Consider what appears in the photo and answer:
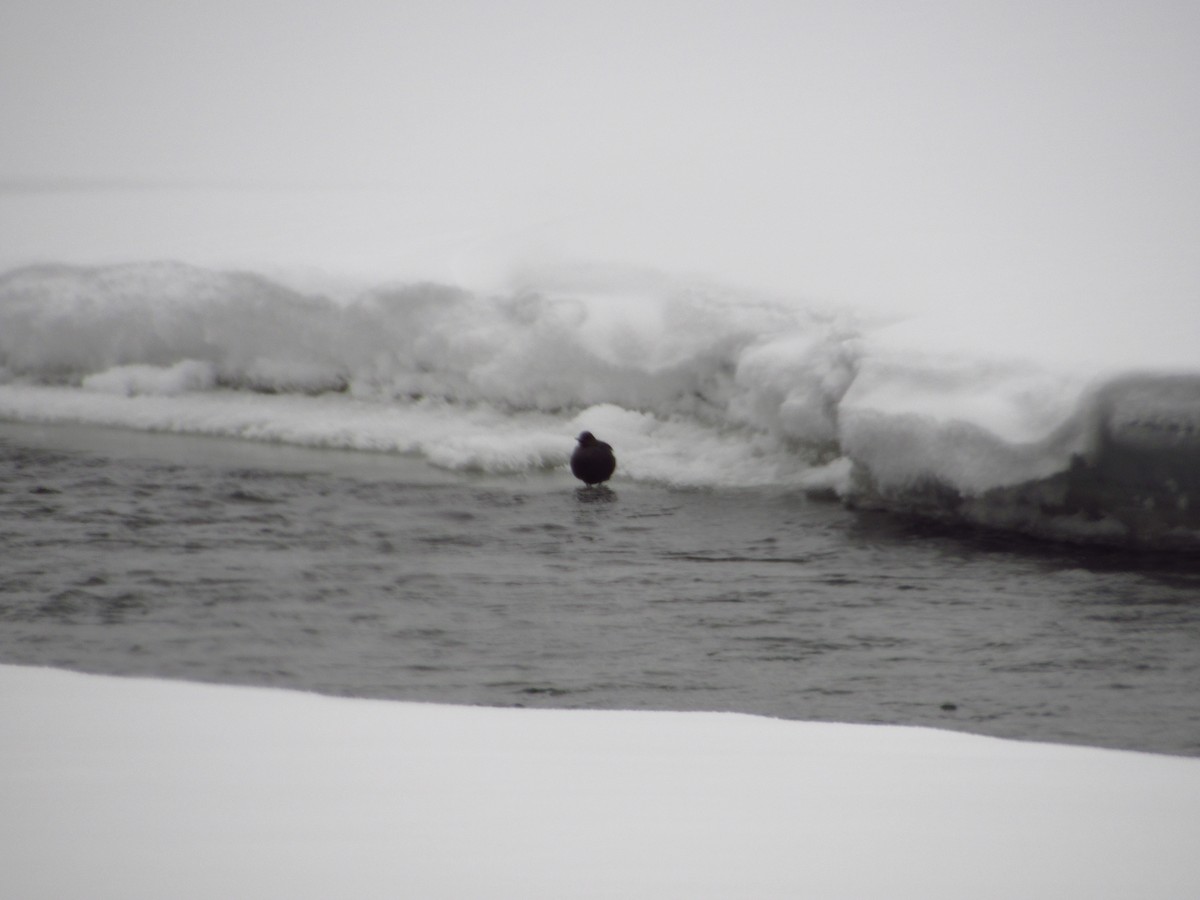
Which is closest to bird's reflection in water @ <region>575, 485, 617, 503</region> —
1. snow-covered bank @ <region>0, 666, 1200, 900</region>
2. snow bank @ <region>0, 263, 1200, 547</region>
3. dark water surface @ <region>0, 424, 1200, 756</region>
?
dark water surface @ <region>0, 424, 1200, 756</region>

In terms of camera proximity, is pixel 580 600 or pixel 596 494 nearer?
pixel 580 600

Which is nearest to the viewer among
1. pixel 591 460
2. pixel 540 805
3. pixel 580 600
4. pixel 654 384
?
pixel 540 805

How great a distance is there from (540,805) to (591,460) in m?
3.57

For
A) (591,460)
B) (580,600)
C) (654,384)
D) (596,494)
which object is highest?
(654,384)

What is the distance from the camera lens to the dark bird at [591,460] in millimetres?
5766

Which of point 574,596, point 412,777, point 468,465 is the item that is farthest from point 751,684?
point 468,465

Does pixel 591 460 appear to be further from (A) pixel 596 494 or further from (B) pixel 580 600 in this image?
(B) pixel 580 600

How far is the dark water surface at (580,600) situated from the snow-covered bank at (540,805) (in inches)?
27.7

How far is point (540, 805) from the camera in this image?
7.32ft

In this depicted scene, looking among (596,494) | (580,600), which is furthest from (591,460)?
(580,600)

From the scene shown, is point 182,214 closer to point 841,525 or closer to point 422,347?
point 422,347

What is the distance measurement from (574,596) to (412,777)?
2.11 m

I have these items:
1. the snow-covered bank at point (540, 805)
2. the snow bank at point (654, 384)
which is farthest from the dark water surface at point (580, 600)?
the snow-covered bank at point (540, 805)

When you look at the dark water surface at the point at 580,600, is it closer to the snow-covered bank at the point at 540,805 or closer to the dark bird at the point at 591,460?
the dark bird at the point at 591,460
